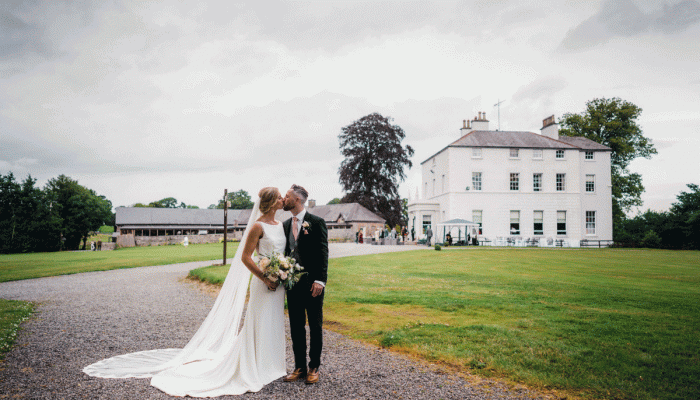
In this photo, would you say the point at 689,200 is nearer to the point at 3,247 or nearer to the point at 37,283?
the point at 37,283

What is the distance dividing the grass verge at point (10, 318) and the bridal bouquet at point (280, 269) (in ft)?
13.0

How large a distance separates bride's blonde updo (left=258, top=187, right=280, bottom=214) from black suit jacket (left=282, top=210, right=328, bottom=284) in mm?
417

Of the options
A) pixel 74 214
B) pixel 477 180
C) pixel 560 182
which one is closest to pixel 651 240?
pixel 560 182

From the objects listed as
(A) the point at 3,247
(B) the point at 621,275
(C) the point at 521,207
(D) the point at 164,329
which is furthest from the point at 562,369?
(A) the point at 3,247

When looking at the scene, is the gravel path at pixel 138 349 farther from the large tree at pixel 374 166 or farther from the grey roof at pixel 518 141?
the large tree at pixel 374 166

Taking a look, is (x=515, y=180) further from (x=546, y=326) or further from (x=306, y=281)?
(x=306, y=281)

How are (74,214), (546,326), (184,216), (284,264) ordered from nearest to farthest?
(284,264), (546,326), (74,214), (184,216)

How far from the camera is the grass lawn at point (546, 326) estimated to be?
478 centimetres

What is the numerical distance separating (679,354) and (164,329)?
7.99 metres

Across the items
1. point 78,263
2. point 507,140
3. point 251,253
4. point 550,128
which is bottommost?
point 78,263

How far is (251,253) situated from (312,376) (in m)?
1.56

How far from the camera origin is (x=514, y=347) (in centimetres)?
574

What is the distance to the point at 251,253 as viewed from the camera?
15.7 ft

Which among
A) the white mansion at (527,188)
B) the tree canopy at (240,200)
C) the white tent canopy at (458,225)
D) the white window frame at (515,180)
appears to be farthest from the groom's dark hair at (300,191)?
the tree canopy at (240,200)
